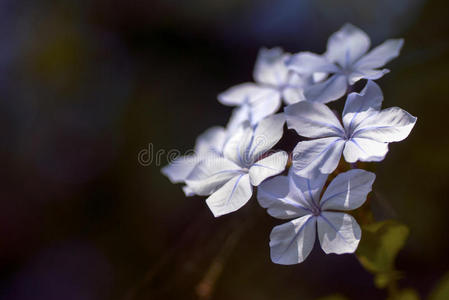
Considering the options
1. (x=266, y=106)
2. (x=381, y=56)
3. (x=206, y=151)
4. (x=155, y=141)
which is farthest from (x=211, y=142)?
(x=155, y=141)

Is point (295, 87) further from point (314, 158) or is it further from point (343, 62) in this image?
point (314, 158)

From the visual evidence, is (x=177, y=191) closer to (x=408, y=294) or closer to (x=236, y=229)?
(x=236, y=229)

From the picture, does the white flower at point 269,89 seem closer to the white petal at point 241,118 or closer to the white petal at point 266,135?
the white petal at point 241,118

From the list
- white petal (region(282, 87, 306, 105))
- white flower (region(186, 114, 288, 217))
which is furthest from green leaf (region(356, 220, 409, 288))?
white petal (region(282, 87, 306, 105))

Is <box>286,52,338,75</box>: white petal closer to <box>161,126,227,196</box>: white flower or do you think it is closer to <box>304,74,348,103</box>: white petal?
<box>304,74,348,103</box>: white petal

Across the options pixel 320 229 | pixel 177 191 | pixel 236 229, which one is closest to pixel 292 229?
pixel 320 229

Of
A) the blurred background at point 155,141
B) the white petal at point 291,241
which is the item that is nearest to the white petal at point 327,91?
the white petal at point 291,241
